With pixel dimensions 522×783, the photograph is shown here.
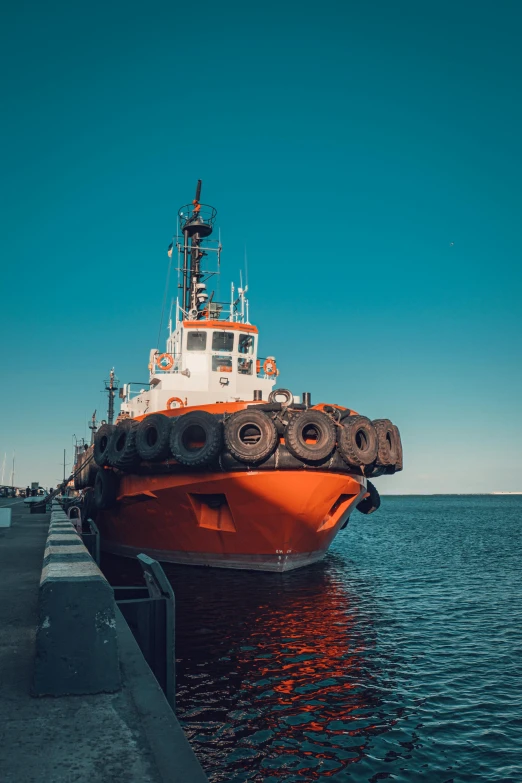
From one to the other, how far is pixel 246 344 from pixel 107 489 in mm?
8694

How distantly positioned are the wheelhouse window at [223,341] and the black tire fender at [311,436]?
25.8ft

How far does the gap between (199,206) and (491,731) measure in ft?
97.6

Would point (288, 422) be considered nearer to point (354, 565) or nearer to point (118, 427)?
point (118, 427)

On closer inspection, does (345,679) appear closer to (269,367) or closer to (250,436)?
(250,436)

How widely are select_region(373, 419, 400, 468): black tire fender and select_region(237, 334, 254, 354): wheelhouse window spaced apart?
7224 mm

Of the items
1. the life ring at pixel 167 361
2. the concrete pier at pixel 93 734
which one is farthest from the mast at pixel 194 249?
the concrete pier at pixel 93 734

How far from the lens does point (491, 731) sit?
9055 millimetres

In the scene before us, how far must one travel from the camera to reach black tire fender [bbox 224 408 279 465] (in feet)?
59.7

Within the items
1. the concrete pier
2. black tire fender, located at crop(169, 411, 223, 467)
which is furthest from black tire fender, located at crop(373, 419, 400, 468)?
the concrete pier

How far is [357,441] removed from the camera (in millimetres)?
19922

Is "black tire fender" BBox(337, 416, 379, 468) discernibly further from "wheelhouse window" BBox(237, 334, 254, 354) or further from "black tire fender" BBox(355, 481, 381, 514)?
"black tire fender" BBox(355, 481, 381, 514)

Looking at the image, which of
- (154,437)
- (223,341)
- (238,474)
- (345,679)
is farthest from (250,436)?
(345,679)

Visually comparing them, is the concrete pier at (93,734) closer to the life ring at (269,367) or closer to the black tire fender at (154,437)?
the black tire fender at (154,437)

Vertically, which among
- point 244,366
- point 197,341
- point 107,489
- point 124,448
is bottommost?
point 107,489
